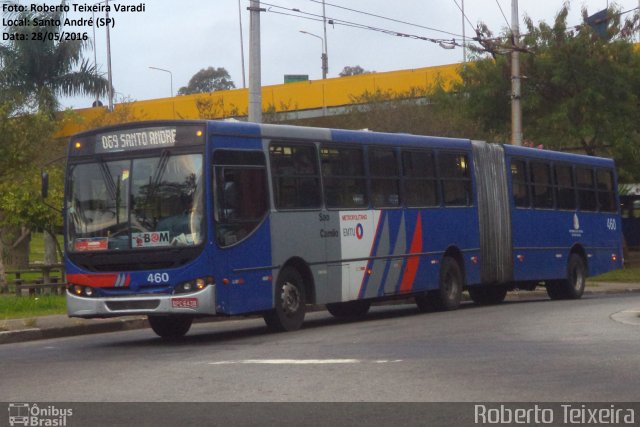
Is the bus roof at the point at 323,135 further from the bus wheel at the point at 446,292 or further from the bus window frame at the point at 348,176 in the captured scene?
the bus wheel at the point at 446,292

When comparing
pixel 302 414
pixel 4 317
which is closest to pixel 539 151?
pixel 4 317

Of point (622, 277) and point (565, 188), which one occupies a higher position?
point (565, 188)

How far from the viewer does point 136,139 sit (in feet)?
53.3

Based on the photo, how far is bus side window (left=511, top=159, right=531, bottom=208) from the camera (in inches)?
941

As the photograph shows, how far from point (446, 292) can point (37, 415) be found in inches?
501

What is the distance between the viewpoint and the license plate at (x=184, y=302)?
609 inches

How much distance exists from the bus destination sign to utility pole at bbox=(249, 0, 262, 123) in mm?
6012

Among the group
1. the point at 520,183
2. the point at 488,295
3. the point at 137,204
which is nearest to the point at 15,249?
the point at 488,295

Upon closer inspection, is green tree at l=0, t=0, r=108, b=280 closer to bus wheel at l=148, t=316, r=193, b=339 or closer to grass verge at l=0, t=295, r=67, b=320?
grass verge at l=0, t=295, r=67, b=320

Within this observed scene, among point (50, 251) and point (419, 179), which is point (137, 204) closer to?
point (419, 179)

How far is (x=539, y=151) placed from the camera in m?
24.9

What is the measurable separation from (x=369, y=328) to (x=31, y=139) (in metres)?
17.1

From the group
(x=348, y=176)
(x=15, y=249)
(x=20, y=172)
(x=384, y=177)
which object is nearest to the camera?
(x=348, y=176)

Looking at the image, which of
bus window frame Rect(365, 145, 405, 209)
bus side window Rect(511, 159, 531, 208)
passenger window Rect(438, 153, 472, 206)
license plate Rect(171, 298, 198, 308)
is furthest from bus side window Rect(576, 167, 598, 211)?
license plate Rect(171, 298, 198, 308)
